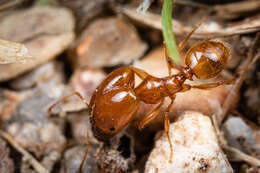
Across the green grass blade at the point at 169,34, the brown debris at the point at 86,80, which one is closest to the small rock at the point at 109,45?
the brown debris at the point at 86,80

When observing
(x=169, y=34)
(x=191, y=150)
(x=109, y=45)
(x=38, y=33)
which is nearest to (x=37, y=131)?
(x=38, y=33)

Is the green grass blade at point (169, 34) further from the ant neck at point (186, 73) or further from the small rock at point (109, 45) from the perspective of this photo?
the small rock at point (109, 45)

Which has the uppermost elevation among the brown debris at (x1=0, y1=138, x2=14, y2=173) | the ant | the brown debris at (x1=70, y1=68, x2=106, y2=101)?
the ant

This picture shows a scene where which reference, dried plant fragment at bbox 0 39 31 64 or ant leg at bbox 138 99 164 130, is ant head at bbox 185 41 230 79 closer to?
ant leg at bbox 138 99 164 130

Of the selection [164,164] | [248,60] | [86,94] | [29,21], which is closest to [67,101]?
[86,94]

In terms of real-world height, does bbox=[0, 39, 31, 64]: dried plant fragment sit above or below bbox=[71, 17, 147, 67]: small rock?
above

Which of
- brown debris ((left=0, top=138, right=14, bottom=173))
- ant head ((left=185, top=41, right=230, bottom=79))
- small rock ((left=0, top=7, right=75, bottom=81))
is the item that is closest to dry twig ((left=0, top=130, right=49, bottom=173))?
brown debris ((left=0, top=138, right=14, bottom=173))
